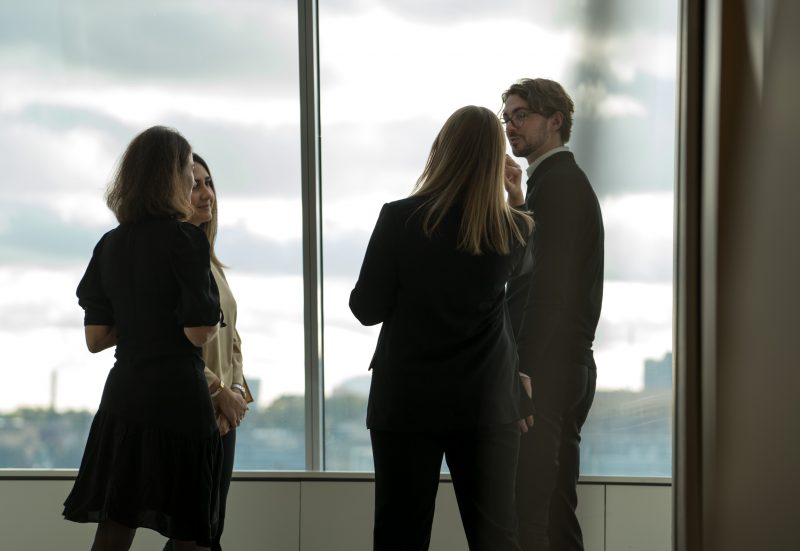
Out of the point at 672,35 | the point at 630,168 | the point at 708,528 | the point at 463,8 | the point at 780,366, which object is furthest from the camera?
the point at 463,8

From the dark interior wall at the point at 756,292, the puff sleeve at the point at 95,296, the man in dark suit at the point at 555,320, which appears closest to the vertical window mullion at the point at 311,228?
the man in dark suit at the point at 555,320

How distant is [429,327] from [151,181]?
30.2 inches

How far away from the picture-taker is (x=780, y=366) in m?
2.10

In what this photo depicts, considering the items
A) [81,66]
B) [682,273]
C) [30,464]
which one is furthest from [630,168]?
[30,464]

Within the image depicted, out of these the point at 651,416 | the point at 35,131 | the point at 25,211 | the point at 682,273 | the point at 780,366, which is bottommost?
the point at 651,416

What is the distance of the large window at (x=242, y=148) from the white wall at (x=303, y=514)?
7.1 inches

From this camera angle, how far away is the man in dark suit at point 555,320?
2541 mm

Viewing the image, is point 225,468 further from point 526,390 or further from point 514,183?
point 514,183

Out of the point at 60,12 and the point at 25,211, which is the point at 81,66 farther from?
the point at 25,211

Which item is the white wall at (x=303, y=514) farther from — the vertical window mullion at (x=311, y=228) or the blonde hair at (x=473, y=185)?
the blonde hair at (x=473, y=185)

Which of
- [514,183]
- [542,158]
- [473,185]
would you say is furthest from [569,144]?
[473,185]

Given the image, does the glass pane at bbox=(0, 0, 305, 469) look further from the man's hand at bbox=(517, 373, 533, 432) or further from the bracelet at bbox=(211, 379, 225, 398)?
the man's hand at bbox=(517, 373, 533, 432)

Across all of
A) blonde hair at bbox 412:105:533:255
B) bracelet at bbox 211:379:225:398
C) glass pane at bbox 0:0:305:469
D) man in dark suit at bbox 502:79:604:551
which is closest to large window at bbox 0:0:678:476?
glass pane at bbox 0:0:305:469

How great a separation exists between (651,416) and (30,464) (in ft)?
7.76
